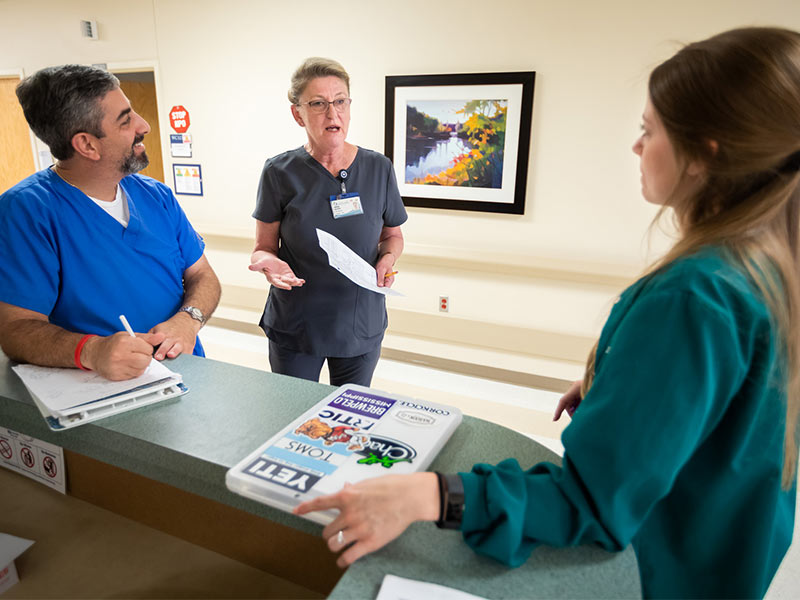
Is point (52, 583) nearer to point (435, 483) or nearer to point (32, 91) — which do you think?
point (435, 483)

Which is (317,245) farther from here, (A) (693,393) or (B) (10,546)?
(A) (693,393)

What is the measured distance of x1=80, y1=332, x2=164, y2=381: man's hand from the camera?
104cm

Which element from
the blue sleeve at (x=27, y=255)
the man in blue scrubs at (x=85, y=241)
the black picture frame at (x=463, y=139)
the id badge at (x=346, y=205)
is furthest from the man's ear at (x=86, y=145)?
the black picture frame at (x=463, y=139)

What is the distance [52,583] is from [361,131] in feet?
10.7

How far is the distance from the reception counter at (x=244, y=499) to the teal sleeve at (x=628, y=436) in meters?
0.05

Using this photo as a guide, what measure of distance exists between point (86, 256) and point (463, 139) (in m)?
2.56

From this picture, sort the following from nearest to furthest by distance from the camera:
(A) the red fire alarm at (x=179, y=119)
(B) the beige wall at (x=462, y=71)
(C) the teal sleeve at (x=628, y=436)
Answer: (C) the teal sleeve at (x=628, y=436) < (B) the beige wall at (x=462, y=71) < (A) the red fire alarm at (x=179, y=119)

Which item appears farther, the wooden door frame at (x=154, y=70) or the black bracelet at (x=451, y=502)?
the wooden door frame at (x=154, y=70)

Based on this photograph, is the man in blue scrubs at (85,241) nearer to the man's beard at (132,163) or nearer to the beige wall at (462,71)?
the man's beard at (132,163)

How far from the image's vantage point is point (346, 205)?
190 cm

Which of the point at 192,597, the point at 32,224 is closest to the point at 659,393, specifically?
the point at 192,597

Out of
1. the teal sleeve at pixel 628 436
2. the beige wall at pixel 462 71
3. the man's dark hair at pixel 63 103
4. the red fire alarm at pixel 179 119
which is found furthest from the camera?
the red fire alarm at pixel 179 119

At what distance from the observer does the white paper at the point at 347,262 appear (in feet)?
5.57

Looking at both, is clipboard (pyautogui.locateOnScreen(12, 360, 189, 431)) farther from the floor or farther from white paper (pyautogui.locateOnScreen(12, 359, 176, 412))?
the floor
